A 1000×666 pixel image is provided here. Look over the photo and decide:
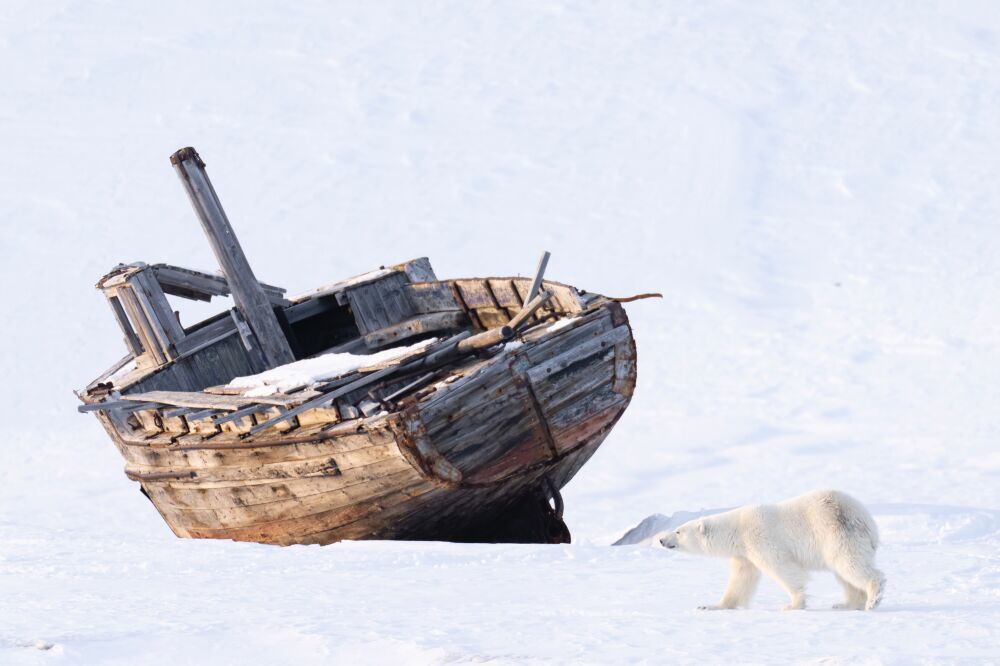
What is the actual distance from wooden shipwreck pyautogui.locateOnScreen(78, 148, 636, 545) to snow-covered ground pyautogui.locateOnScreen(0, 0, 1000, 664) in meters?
0.76

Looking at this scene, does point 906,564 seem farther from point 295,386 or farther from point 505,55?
point 505,55

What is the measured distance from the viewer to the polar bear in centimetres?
728

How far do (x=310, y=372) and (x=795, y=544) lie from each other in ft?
18.5

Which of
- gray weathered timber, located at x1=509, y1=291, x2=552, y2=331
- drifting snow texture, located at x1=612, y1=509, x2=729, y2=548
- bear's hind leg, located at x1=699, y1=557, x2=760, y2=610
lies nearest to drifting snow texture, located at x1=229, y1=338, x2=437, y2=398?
gray weathered timber, located at x1=509, y1=291, x2=552, y2=331

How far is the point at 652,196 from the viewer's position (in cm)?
2941

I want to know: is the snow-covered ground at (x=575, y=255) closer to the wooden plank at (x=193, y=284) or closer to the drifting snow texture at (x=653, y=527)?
the drifting snow texture at (x=653, y=527)

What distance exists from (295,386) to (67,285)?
59.9 ft

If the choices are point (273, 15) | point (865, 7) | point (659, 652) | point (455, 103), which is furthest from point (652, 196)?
point (659, 652)

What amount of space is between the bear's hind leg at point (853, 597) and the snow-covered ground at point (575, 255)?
0.22 metres

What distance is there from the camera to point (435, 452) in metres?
10.7

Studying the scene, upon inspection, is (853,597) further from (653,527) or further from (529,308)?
(529,308)

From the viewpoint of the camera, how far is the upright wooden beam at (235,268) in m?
15.5

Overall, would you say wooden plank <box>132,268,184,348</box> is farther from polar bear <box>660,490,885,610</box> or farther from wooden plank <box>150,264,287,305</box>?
polar bear <box>660,490,885,610</box>

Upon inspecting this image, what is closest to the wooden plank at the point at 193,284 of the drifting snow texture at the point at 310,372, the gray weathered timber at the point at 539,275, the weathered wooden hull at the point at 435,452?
the drifting snow texture at the point at 310,372
